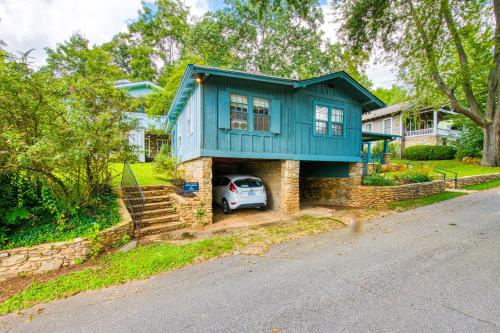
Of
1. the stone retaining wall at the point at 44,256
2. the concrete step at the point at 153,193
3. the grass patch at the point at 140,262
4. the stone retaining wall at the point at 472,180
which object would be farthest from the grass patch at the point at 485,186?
the stone retaining wall at the point at 44,256

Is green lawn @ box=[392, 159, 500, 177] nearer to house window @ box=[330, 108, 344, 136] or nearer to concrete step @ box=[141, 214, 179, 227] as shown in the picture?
house window @ box=[330, 108, 344, 136]

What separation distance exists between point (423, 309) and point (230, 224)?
598cm

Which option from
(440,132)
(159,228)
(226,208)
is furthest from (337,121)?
(440,132)

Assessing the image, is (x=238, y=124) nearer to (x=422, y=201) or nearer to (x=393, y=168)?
(x=422, y=201)

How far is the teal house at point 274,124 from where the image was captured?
26.9 ft

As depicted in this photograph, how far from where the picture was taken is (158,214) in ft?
26.5

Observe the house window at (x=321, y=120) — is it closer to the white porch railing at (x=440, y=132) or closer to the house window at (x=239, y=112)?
the house window at (x=239, y=112)

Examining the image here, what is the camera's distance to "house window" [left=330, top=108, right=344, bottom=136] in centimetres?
1083

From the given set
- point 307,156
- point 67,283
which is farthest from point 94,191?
point 307,156

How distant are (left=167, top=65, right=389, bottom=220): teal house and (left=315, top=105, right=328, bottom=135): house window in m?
0.05

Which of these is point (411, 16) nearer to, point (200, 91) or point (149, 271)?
point (200, 91)

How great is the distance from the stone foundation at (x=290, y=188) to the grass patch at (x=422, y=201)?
4.27m

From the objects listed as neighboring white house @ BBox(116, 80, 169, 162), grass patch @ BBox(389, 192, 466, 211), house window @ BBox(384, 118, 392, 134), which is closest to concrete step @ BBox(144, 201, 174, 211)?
grass patch @ BBox(389, 192, 466, 211)

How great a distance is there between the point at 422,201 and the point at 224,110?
10.1m
